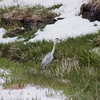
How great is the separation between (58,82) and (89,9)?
6643 millimetres

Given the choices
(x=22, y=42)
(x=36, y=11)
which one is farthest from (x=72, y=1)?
(x=22, y=42)

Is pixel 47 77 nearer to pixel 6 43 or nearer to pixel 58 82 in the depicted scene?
Answer: pixel 58 82

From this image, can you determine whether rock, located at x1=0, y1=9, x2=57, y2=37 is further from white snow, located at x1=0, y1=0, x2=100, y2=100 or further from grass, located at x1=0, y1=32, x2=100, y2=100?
grass, located at x1=0, y1=32, x2=100, y2=100

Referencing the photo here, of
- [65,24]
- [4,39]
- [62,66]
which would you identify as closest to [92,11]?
[65,24]

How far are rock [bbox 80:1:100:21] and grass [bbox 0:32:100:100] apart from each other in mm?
1696

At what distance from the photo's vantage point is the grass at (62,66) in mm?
7527

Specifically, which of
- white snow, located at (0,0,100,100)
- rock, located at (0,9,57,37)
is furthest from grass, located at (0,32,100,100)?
rock, located at (0,9,57,37)

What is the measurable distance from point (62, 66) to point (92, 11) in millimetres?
4668

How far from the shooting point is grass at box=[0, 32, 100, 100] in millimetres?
7527

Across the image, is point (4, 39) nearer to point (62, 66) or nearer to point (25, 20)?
point (25, 20)

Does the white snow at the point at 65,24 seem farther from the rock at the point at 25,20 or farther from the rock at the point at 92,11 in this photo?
the rock at the point at 25,20

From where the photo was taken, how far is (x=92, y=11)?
559 inches

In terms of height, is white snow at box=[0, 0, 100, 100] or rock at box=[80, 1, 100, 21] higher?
rock at box=[80, 1, 100, 21]

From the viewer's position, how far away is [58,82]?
8180mm
